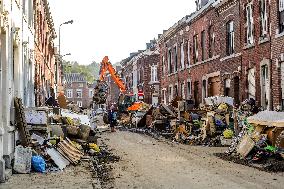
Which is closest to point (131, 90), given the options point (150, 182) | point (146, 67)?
point (146, 67)

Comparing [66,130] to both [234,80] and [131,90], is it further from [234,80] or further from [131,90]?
[131,90]

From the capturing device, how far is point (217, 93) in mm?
28156

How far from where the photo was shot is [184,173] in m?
11.5

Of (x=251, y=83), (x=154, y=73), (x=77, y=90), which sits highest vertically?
(x=154, y=73)

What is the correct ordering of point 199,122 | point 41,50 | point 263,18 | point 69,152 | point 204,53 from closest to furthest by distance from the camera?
point 69,152 → point 263,18 → point 199,122 → point 41,50 → point 204,53

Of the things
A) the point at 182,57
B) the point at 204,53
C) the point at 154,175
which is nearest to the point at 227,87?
the point at 204,53

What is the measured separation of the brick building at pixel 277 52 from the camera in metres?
18.8

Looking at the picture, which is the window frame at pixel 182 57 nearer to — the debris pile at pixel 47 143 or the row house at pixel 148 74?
the row house at pixel 148 74

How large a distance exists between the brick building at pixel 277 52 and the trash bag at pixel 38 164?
35.0 ft

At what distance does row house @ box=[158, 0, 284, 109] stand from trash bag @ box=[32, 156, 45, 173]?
A: 10.8 metres

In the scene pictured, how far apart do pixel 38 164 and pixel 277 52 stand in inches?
450

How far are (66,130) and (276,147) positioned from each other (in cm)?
687

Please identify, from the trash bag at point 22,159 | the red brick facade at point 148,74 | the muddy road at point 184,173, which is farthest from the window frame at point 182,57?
the trash bag at point 22,159

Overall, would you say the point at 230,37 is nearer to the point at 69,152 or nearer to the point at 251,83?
the point at 251,83
